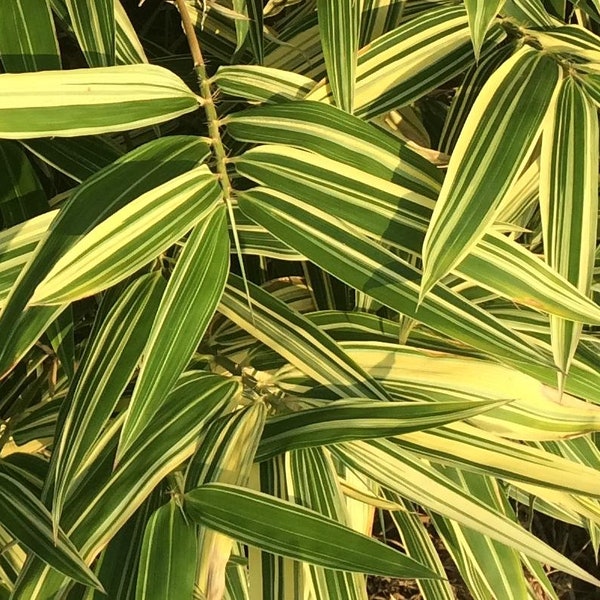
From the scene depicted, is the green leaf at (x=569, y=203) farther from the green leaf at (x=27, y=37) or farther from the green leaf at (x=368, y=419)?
the green leaf at (x=27, y=37)

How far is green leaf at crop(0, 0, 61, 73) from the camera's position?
1.98ft

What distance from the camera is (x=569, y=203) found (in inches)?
23.0

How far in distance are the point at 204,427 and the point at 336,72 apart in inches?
11.2

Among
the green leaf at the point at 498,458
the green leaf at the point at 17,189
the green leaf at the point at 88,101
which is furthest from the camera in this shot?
the green leaf at the point at 17,189

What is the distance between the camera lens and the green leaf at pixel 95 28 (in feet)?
1.94

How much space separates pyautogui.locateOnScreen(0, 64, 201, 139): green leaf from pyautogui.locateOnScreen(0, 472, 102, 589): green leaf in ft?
0.87

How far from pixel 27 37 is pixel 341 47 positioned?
0.77 ft

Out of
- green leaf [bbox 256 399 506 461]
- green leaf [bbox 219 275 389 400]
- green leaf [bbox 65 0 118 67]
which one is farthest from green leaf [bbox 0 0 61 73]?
green leaf [bbox 256 399 506 461]

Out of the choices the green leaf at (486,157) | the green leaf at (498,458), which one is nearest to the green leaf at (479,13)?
the green leaf at (486,157)

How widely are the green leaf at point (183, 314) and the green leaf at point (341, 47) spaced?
12cm

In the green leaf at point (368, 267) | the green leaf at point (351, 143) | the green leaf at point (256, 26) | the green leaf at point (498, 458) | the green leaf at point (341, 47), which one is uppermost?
the green leaf at point (256, 26)

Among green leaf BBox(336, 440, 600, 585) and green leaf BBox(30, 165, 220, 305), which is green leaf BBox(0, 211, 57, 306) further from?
green leaf BBox(336, 440, 600, 585)

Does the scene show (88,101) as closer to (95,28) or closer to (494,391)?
(95,28)

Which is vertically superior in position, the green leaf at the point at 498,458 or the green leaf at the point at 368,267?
the green leaf at the point at 368,267
